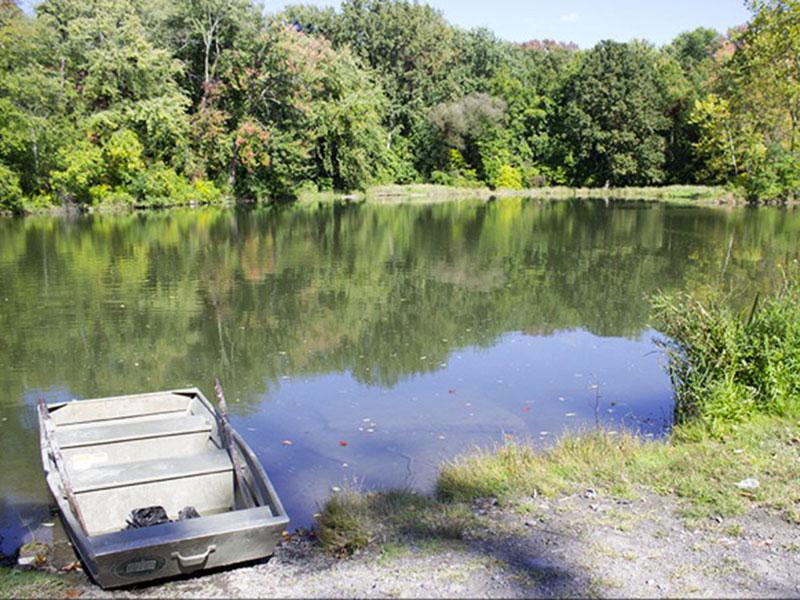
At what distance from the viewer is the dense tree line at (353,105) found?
3972 cm

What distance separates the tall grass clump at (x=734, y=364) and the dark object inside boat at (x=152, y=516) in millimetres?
4905

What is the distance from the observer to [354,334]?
13195mm

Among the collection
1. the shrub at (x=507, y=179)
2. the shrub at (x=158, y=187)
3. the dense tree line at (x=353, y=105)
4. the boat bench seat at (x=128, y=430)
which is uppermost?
the dense tree line at (x=353, y=105)

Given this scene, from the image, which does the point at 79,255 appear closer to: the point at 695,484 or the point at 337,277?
the point at 337,277

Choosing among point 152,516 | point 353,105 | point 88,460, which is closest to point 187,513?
point 152,516

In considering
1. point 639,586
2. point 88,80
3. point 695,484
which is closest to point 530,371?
point 695,484

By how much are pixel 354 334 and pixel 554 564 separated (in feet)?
28.8

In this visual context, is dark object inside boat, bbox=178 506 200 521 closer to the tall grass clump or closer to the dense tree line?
the tall grass clump

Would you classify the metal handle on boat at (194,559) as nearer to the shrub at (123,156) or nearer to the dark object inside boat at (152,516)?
the dark object inside boat at (152,516)

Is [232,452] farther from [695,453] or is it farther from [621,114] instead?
[621,114]

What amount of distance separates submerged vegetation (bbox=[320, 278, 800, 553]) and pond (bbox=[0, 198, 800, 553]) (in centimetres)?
84

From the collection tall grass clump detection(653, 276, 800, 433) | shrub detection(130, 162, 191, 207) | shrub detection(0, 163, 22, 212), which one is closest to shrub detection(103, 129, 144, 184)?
shrub detection(130, 162, 191, 207)

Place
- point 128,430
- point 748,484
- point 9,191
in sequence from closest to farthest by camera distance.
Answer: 1. point 748,484
2. point 128,430
3. point 9,191

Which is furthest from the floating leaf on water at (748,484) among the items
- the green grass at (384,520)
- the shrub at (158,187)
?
the shrub at (158,187)
